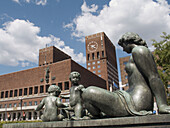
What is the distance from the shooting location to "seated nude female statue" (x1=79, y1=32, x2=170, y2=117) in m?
2.40

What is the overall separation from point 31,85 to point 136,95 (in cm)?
4972

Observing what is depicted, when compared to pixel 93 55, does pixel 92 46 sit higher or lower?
higher

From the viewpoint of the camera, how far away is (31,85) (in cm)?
4891

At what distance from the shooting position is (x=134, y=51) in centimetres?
267

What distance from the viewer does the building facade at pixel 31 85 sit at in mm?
44875

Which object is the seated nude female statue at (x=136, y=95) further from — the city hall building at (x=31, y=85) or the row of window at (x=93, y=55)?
the row of window at (x=93, y=55)

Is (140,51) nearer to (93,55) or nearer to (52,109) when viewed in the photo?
(52,109)

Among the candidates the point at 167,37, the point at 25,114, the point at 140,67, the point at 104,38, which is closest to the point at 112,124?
the point at 140,67

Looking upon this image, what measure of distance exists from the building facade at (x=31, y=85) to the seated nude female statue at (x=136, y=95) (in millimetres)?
40287

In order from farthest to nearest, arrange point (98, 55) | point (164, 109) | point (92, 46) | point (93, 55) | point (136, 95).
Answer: point (92, 46)
point (93, 55)
point (98, 55)
point (136, 95)
point (164, 109)

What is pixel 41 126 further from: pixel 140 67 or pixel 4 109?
pixel 4 109

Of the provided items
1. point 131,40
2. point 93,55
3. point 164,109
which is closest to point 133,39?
point 131,40

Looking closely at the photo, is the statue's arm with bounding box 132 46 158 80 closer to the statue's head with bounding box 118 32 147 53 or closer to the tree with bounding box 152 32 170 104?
the statue's head with bounding box 118 32 147 53

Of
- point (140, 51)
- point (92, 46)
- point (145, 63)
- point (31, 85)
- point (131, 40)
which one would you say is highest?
point (92, 46)
